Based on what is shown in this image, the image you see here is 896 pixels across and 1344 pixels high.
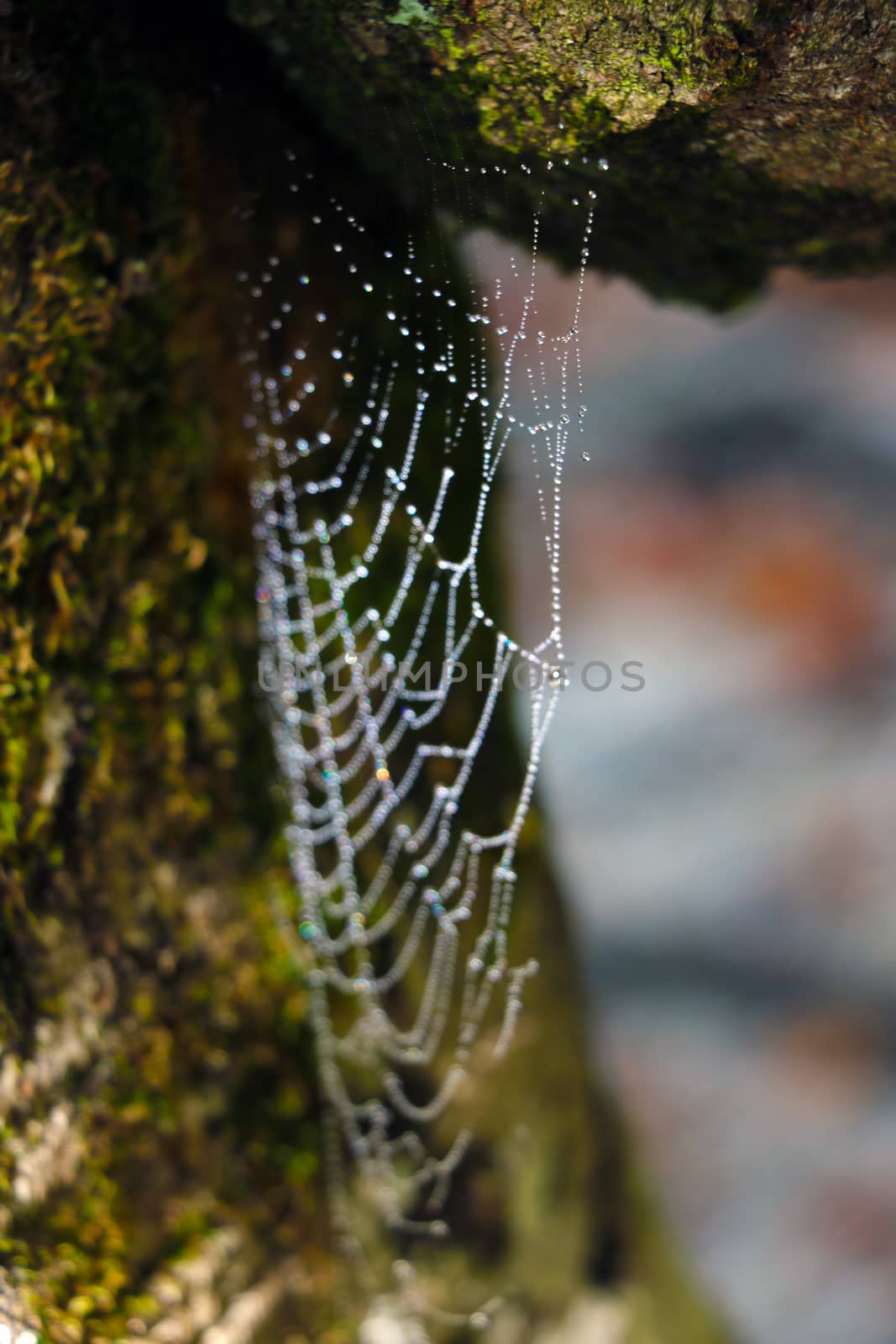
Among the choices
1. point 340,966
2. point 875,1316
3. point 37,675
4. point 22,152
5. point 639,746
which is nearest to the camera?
point 22,152

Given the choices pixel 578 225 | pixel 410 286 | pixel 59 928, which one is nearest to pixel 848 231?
pixel 578 225

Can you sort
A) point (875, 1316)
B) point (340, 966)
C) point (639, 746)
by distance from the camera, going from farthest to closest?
point (639, 746)
point (875, 1316)
point (340, 966)

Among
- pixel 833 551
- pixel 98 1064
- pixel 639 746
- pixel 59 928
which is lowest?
pixel 98 1064

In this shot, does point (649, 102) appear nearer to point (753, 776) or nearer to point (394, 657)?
point (394, 657)

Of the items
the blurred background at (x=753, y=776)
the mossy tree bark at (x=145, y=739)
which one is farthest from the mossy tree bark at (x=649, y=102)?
the blurred background at (x=753, y=776)

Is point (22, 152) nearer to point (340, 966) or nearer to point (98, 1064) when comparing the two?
point (98, 1064)

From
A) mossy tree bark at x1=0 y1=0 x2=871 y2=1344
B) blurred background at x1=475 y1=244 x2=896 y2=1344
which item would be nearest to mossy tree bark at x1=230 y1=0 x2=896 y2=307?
mossy tree bark at x1=0 y1=0 x2=871 y2=1344

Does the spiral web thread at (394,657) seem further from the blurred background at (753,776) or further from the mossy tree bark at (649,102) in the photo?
the blurred background at (753,776)

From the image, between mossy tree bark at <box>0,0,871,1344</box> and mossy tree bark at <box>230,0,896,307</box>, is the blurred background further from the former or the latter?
mossy tree bark at <box>230,0,896,307</box>
